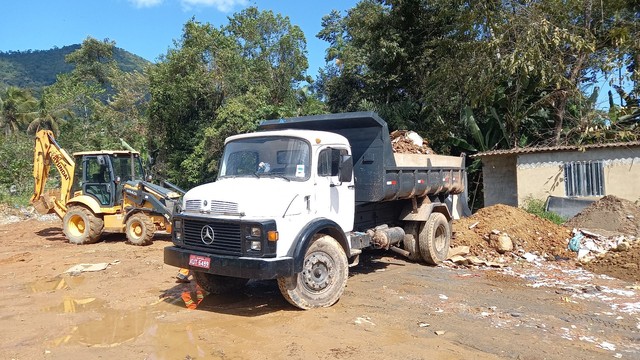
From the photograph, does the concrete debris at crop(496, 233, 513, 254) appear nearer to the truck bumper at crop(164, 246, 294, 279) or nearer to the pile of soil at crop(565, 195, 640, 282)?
the pile of soil at crop(565, 195, 640, 282)

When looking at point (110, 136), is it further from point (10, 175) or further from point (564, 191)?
point (564, 191)

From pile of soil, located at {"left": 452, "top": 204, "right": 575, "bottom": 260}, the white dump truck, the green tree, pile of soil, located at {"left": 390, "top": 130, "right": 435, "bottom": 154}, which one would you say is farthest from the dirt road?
the green tree

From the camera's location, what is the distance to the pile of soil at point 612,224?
30.1ft

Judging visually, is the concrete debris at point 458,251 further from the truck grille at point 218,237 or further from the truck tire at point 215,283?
the truck grille at point 218,237

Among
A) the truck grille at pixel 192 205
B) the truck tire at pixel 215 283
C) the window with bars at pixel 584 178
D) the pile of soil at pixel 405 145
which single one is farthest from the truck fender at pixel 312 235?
the window with bars at pixel 584 178

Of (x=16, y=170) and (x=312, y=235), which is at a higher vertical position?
(x=16, y=170)

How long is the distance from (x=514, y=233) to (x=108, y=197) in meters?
10.2

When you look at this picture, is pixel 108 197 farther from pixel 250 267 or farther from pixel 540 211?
pixel 540 211

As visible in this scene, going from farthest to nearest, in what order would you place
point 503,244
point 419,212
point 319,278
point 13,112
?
point 13,112
point 503,244
point 419,212
point 319,278

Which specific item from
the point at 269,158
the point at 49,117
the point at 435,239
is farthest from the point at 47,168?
the point at 49,117

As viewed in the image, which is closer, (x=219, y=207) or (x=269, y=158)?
(x=219, y=207)

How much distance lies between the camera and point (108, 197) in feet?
40.7

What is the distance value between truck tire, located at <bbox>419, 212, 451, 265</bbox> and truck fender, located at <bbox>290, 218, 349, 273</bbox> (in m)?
2.83

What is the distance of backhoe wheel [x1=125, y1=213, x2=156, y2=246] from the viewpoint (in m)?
11.6
